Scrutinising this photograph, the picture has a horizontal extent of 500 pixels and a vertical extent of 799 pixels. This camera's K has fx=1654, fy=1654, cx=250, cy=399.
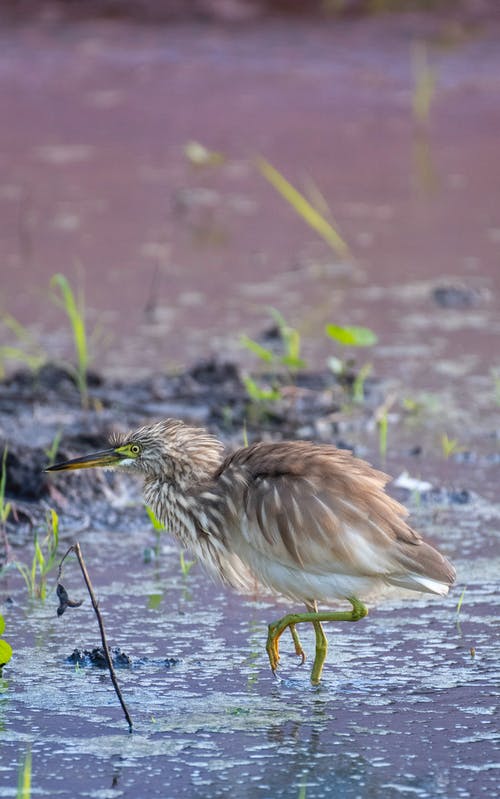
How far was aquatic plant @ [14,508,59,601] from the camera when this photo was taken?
16.7 feet

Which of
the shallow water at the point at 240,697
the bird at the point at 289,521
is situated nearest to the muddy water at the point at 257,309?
the shallow water at the point at 240,697

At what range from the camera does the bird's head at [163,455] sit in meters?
5.06

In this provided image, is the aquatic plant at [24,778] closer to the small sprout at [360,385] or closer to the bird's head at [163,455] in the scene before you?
the bird's head at [163,455]

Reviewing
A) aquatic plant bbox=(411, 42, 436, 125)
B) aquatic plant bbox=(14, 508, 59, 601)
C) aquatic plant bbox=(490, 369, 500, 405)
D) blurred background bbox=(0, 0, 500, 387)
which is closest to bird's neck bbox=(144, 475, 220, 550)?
aquatic plant bbox=(14, 508, 59, 601)

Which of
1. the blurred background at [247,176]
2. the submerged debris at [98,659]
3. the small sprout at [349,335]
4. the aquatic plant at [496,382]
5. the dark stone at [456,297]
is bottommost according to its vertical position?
the blurred background at [247,176]

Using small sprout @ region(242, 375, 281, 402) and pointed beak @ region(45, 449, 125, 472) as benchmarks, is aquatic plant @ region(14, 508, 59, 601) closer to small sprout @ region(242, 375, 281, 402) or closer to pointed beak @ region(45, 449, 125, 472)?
pointed beak @ region(45, 449, 125, 472)

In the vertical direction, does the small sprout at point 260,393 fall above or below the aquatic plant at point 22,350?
above

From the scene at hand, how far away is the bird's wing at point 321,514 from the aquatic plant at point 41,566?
65 cm

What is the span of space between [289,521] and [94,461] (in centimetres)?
78

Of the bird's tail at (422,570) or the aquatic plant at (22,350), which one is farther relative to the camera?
the aquatic plant at (22,350)

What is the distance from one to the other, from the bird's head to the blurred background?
2.70m

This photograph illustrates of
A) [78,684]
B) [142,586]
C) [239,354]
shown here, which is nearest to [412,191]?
[239,354]

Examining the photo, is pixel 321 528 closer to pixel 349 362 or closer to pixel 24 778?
pixel 24 778

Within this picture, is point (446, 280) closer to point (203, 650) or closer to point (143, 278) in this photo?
point (143, 278)
